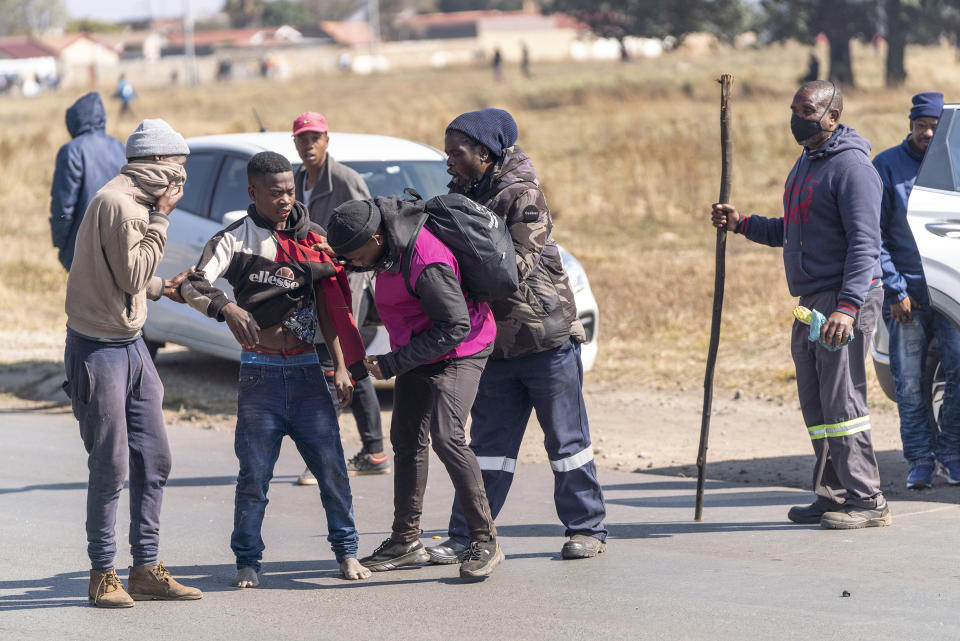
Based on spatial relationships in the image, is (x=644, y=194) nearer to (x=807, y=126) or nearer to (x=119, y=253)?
(x=807, y=126)

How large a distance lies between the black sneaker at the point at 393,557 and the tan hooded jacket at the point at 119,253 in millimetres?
1437

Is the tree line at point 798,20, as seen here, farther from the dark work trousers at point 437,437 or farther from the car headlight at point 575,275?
the dark work trousers at point 437,437

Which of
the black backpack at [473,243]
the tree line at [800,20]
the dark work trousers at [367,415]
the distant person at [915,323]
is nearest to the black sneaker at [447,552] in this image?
the black backpack at [473,243]

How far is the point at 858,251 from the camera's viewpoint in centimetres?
600

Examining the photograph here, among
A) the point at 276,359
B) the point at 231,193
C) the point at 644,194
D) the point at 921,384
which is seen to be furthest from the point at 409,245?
the point at 644,194

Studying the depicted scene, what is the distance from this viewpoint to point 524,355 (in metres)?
5.71

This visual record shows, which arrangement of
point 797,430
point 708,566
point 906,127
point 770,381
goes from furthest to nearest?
point 906,127
point 770,381
point 797,430
point 708,566

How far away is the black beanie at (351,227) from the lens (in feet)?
16.8

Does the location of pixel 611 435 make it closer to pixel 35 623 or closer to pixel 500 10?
pixel 35 623

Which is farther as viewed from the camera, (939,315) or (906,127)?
(906,127)

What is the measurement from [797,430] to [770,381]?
1.36 metres

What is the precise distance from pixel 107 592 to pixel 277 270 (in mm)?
1431

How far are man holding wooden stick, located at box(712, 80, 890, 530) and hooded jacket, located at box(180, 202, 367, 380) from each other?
7.07 feet

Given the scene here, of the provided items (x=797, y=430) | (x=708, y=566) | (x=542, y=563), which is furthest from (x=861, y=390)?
(x=797, y=430)
